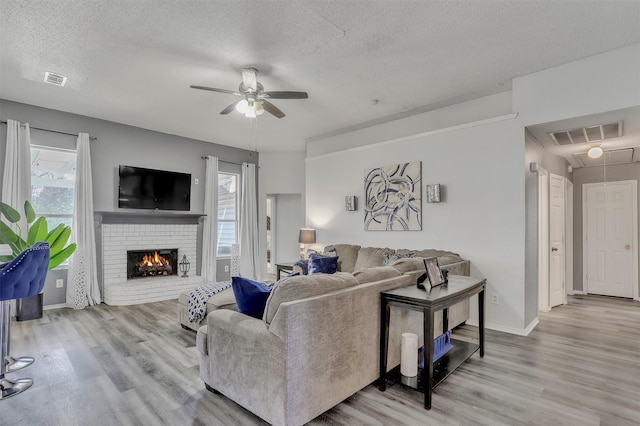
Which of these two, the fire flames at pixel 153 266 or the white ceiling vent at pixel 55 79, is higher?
the white ceiling vent at pixel 55 79

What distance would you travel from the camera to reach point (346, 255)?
544cm

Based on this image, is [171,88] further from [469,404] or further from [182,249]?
[469,404]

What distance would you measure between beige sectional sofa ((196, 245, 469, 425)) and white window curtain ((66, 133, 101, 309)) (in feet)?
12.0

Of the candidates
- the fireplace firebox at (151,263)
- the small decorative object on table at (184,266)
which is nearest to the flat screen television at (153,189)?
the fireplace firebox at (151,263)

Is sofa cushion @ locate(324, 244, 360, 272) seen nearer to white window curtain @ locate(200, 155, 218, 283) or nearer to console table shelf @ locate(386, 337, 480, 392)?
console table shelf @ locate(386, 337, 480, 392)

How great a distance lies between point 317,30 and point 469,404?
128 inches

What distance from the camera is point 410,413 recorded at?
2.26m

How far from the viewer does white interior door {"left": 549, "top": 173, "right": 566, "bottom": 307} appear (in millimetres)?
5168

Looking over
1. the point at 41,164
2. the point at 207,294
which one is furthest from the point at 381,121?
the point at 41,164

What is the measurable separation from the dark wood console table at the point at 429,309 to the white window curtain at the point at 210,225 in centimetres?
491

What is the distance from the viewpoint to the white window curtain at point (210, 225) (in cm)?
670

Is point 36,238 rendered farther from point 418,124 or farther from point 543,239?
point 543,239

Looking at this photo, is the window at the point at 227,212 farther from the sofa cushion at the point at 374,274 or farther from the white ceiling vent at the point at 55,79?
the sofa cushion at the point at 374,274

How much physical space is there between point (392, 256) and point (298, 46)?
291 cm
